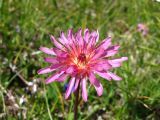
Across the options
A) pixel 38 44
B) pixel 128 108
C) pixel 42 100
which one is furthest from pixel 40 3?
pixel 128 108

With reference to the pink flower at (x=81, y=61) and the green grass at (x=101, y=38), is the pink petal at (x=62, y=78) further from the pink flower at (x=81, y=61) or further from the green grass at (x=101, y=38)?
the green grass at (x=101, y=38)

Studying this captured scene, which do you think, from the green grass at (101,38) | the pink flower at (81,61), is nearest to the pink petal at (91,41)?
the pink flower at (81,61)

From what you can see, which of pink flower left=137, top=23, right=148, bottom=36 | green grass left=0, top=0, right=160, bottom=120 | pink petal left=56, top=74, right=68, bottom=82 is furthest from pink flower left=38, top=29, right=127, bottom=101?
pink flower left=137, top=23, right=148, bottom=36

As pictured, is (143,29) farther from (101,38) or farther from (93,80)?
(93,80)

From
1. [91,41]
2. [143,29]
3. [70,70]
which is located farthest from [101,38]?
[70,70]

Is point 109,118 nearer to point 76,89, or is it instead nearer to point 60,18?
point 76,89

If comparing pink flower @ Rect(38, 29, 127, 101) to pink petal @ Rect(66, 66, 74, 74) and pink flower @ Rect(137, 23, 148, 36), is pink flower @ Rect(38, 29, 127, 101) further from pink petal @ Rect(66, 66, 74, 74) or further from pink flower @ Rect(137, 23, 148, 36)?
pink flower @ Rect(137, 23, 148, 36)
